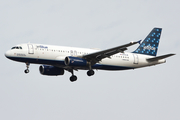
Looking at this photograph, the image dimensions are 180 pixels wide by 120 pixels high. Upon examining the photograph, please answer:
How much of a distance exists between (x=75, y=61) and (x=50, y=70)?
23.6ft

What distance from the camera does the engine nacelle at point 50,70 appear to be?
59469mm

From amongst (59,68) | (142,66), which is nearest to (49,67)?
(59,68)

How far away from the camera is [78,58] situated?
5444 centimetres

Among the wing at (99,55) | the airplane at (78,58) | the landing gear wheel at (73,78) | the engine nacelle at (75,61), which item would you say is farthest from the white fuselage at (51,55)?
the landing gear wheel at (73,78)


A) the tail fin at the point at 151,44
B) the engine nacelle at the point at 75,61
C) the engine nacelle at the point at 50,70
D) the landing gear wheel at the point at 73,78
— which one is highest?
the tail fin at the point at 151,44

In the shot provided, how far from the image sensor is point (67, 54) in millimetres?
54906

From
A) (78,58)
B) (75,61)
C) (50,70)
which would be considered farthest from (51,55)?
(50,70)

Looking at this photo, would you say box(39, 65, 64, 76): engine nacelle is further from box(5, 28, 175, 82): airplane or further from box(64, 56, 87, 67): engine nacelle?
box(64, 56, 87, 67): engine nacelle

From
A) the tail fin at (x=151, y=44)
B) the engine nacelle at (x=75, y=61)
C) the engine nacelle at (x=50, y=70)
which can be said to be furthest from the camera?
the tail fin at (x=151, y=44)

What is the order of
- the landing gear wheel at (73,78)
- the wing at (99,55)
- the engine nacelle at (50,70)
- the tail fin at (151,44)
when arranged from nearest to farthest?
1. the wing at (99,55)
2. the engine nacelle at (50,70)
3. the landing gear wheel at (73,78)
4. the tail fin at (151,44)

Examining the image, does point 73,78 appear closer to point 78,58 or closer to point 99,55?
point 78,58

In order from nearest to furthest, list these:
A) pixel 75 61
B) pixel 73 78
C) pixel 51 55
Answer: pixel 51 55 → pixel 75 61 → pixel 73 78

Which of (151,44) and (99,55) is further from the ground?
(151,44)

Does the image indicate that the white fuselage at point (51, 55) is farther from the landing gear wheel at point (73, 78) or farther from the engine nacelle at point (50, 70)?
the landing gear wheel at point (73, 78)
